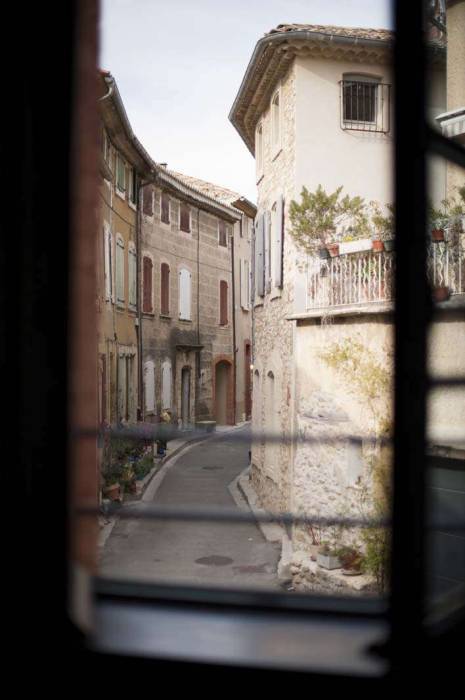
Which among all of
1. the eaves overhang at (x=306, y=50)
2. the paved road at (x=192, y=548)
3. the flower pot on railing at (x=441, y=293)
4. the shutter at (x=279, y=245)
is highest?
the eaves overhang at (x=306, y=50)

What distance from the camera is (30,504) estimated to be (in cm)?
112

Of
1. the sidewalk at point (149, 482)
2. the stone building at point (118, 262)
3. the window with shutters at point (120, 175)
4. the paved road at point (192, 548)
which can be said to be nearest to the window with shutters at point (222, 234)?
the sidewalk at point (149, 482)

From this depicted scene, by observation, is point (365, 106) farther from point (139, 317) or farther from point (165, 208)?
point (165, 208)

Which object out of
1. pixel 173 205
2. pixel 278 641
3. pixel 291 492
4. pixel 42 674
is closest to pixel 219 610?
pixel 278 641

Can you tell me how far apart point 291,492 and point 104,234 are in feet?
18.3

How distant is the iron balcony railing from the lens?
7555mm

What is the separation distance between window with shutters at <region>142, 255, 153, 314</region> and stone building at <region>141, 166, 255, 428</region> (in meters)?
0.02

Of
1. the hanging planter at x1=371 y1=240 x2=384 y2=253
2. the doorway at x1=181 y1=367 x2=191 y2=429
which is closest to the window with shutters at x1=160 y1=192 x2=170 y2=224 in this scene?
the doorway at x1=181 y1=367 x2=191 y2=429

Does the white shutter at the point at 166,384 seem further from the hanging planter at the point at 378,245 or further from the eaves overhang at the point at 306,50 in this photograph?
the hanging planter at the point at 378,245

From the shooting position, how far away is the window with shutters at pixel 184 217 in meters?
20.6

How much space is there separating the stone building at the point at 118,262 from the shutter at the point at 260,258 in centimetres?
254

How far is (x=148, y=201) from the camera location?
714 inches

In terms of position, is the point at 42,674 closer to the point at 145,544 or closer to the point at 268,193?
the point at 145,544

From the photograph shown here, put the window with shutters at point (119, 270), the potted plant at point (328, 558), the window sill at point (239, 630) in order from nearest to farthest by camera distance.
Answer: the window sill at point (239, 630) < the potted plant at point (328, 558) < the window with shutters at point (119, 270)
